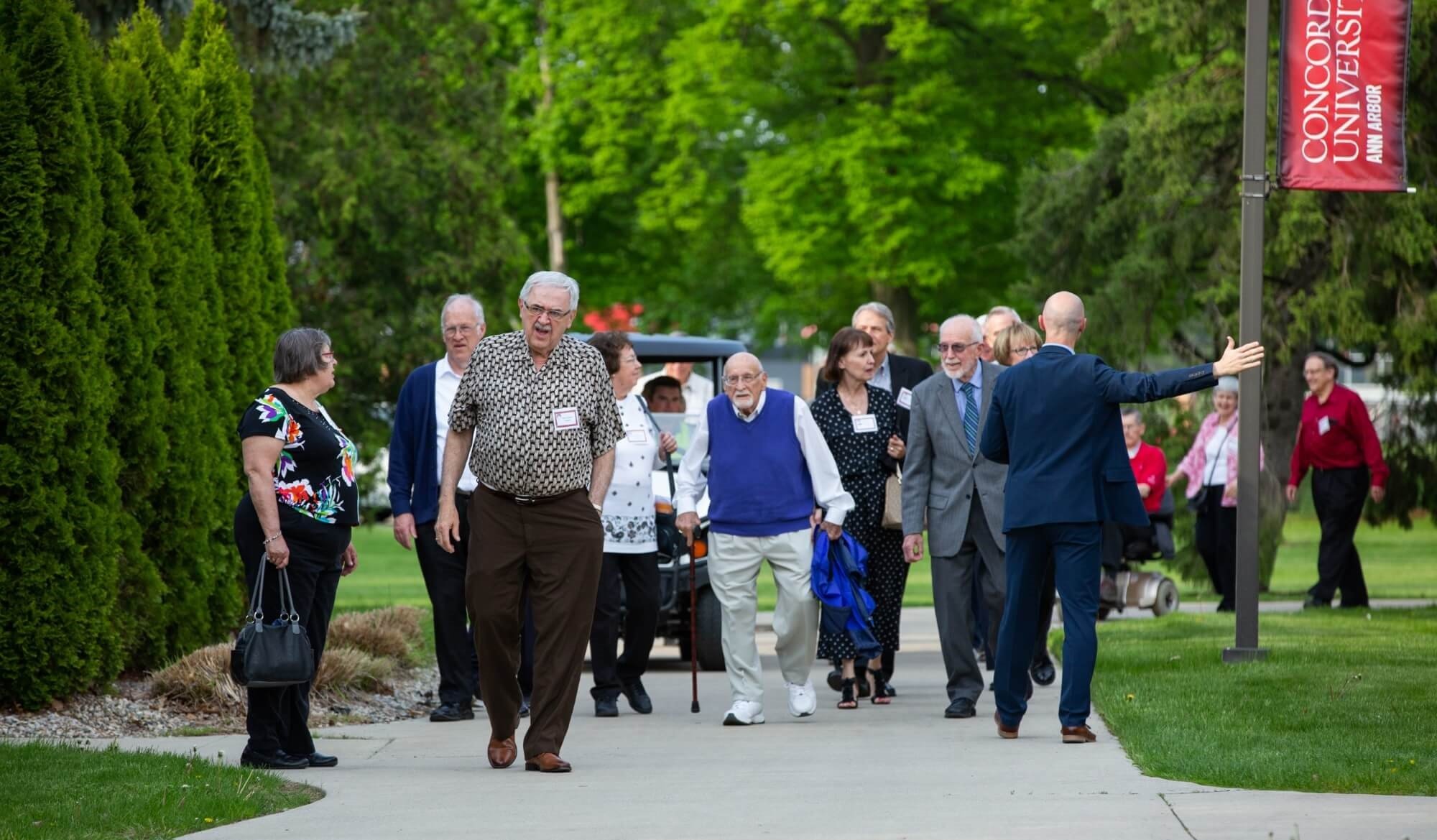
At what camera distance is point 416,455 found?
1034 centimetres

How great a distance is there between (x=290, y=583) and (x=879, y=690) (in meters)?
3.89

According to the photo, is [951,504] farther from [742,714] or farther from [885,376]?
[742,714]

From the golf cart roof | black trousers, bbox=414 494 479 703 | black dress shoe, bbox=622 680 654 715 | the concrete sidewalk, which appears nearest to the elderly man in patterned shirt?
the concrete sidewalk

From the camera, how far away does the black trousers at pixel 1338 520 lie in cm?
1609

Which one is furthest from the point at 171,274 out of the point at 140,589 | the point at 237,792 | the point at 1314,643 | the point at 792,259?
the point at 792,259

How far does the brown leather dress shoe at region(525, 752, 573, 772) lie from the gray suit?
2.74 metres

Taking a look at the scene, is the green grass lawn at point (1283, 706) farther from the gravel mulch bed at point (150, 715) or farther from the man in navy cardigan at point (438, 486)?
the gravel mulch bed at point (150, 715)

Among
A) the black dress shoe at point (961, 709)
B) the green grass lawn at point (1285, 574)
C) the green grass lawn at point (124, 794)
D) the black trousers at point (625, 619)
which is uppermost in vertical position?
the black trousers at point (625, 619)

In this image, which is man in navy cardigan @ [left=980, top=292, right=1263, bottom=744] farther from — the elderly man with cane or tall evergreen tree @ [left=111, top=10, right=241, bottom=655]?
tall evergreen tree @ [left=111, top=10, right=241, bottom=655]

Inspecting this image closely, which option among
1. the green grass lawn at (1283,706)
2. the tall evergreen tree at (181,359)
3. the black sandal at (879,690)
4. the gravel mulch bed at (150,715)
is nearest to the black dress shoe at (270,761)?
the gravel mulch bed at (150,715)

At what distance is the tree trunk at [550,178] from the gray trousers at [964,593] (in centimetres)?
3098

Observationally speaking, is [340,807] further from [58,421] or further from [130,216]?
[130,216]

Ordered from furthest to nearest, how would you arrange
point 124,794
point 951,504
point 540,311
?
1. point 951,504
2. point 540,311
3. point 124,794

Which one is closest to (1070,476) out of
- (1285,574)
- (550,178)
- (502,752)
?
(502,752)
